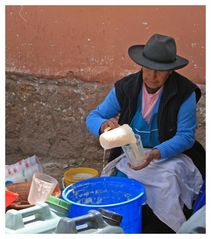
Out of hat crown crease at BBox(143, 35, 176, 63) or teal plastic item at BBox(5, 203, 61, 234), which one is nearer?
teal plastic item at BBox(5, 203, 61, 234)

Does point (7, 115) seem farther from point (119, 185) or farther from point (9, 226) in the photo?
point (9, 226)

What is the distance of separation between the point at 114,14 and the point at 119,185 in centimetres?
165

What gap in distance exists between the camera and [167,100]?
3.64 meters

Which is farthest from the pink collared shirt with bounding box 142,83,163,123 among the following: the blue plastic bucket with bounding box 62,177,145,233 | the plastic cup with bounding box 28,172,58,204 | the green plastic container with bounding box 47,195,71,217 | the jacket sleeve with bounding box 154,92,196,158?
the green plastic container with bounding box 47,195,71,217

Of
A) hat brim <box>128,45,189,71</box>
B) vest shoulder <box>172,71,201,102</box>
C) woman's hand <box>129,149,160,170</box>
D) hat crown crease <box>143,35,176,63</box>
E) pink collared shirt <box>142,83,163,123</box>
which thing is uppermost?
hat crown crease <box>143,35,176,63</box>

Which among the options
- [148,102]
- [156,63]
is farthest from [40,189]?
[156,63]

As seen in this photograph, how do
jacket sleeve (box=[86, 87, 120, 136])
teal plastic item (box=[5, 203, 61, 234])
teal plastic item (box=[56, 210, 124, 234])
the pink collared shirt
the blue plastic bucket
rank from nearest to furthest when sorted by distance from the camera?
teal plastic item (box=[56, 210, 124, 234]), teal plastic item (box=[5, 203, 61, 234]), the blue plastic bucket, the pink collared shirt, jacket sleeve (box=[86, 87, 120, 136])

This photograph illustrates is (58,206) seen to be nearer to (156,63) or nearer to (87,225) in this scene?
(87,225)

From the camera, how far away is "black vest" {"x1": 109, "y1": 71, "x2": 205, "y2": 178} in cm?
364

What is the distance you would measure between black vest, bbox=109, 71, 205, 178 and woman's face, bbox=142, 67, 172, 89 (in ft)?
0.15

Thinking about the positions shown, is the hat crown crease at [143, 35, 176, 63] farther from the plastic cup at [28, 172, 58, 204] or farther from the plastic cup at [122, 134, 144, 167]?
the plastic cup at [28, 172, 58, 204]

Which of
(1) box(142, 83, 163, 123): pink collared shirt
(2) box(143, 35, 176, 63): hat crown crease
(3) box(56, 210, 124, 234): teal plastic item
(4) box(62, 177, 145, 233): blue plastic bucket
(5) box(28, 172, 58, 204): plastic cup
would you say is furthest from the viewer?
(1) box(142, 83, 163, 123): pink collared shirt

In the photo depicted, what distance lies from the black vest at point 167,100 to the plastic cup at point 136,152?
0.23 meters

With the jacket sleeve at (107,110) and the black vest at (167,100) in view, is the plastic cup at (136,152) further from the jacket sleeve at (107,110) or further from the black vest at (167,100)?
the jacket sleeve at (107,110)
